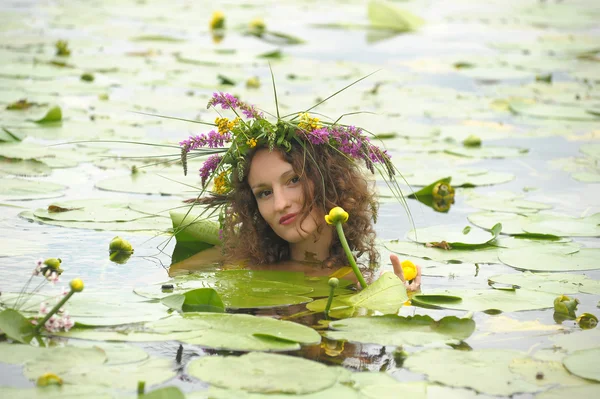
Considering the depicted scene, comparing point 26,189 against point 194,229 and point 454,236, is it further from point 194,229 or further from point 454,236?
point 454,236

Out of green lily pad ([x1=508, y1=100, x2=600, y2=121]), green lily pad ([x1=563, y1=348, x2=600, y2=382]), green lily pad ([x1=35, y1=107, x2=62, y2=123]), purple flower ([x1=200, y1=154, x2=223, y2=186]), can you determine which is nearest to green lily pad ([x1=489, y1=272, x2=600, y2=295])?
green lily pad ([x1=563, y1=348, x2=600, y2=382])

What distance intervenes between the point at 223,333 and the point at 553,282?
1255 mm

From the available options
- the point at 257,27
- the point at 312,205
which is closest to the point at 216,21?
the point at 257,27

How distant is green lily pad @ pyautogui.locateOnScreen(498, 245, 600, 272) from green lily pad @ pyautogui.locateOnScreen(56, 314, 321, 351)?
3.77 ft

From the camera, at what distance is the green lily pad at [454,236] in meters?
3.71

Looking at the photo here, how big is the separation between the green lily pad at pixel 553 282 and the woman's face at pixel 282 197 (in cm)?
69

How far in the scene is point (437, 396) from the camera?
7.55 feet

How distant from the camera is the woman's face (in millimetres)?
3213

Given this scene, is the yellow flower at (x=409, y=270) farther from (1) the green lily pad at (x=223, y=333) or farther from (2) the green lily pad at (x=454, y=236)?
(1) the green lily pad at (x=223, y=333)

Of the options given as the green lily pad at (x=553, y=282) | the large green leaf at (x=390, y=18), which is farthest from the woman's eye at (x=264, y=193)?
the large green leaf at (x=390, y=18)

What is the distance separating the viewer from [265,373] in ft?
7.62

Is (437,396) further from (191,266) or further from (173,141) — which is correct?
(173,141)

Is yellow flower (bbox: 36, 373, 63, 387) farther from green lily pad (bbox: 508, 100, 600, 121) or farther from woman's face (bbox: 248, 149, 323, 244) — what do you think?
green lily pad (bbox: 508, 100, 600, 121)

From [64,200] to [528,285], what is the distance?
6.74 feet
